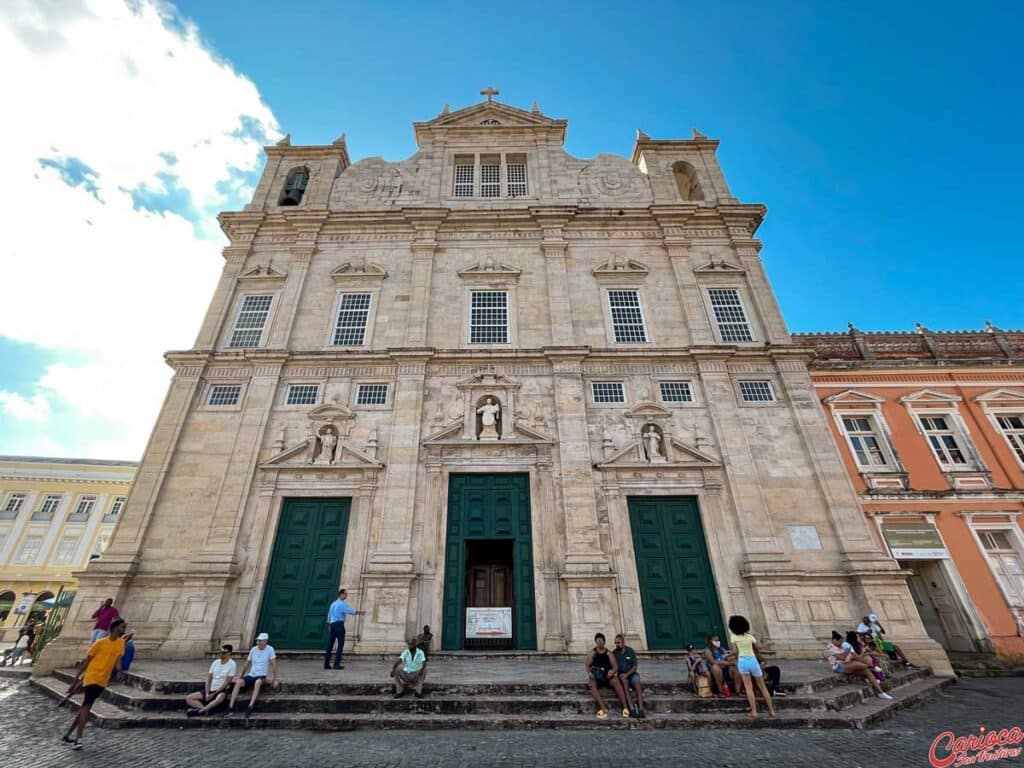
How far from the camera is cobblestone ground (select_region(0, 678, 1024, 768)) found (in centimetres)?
586

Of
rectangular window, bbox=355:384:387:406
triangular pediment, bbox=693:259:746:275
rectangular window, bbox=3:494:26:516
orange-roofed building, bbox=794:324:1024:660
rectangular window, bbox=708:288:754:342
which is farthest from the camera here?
rectangular window, bbox=3:494:26:516

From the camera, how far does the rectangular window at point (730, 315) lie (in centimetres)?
1673

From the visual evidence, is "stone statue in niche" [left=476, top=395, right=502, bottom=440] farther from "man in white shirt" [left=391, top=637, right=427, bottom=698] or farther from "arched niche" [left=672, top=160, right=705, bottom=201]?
"arched niche" [left=672, top=160, right=705, bottom=201]

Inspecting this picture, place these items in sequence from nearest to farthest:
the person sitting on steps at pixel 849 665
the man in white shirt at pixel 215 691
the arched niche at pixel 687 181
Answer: the man in white shirt at pixel 215 691 → the person sitting on steps at pixel 849 665 → the arched niche at pixel 687 181

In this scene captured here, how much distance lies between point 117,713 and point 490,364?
1187cm

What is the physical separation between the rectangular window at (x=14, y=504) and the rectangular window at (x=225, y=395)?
106 feet

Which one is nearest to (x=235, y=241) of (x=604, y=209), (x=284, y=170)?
(x=284, y=170)

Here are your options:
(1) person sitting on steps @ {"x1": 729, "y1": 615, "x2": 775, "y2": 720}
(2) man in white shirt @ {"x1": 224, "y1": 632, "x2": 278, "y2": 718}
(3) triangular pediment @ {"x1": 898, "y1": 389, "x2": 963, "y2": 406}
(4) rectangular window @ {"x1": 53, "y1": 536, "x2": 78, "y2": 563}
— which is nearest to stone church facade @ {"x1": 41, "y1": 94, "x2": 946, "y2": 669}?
(2) man in white shirt @ {"x1": 224, "y1": 632, "x2": 278, "y2": 718}

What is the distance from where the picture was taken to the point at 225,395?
15461 mm

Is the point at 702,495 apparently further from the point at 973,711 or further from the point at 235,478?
the point at 235,478

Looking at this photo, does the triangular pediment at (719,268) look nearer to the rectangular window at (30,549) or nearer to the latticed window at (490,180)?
the latticed window at (490,180)

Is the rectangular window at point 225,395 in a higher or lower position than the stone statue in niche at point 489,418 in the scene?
higher

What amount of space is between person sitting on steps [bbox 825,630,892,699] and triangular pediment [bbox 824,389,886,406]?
33.3 ft

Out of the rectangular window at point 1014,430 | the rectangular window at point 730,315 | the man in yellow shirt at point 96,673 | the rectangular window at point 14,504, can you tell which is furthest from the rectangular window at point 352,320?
the rectangular window at point 14,504
